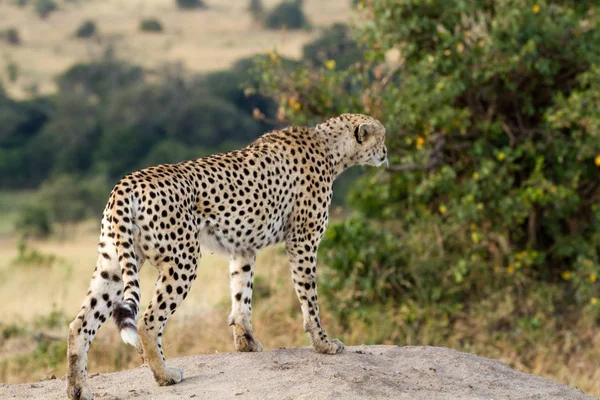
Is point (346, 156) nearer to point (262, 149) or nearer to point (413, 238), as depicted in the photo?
point (262, 149)

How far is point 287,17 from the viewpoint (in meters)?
53.5

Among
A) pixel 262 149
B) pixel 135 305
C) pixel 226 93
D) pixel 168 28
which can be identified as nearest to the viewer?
pixel 135 305

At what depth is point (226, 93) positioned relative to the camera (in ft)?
134

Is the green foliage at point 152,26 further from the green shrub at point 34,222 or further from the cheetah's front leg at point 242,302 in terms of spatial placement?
the cheetah's front leg at point 242,302

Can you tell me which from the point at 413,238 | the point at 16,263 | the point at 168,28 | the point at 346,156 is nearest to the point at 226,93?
the point at 168,28

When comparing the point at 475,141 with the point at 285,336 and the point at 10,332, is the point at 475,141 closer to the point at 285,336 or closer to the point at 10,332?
the point at 285,336

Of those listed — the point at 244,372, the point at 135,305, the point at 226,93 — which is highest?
the point at 226,93

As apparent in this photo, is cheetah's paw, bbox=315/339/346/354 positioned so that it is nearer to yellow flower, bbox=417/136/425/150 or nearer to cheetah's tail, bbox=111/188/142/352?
cheetah's tail, bbox=111/188/142/352

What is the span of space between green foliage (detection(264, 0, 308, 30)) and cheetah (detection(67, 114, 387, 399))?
45.8m

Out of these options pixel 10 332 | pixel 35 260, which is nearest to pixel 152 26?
pixel 35 260

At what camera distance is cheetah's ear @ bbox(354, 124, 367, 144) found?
22.4 feet

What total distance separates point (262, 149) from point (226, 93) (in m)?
34.7

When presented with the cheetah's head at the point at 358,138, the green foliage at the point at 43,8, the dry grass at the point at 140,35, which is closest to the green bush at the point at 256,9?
the dry grass at the point at 140,35

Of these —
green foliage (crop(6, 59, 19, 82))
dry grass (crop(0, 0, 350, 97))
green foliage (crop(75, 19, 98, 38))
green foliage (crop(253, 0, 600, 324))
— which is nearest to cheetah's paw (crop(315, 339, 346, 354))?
green foliage (crop(253, 0, 600, 324))
